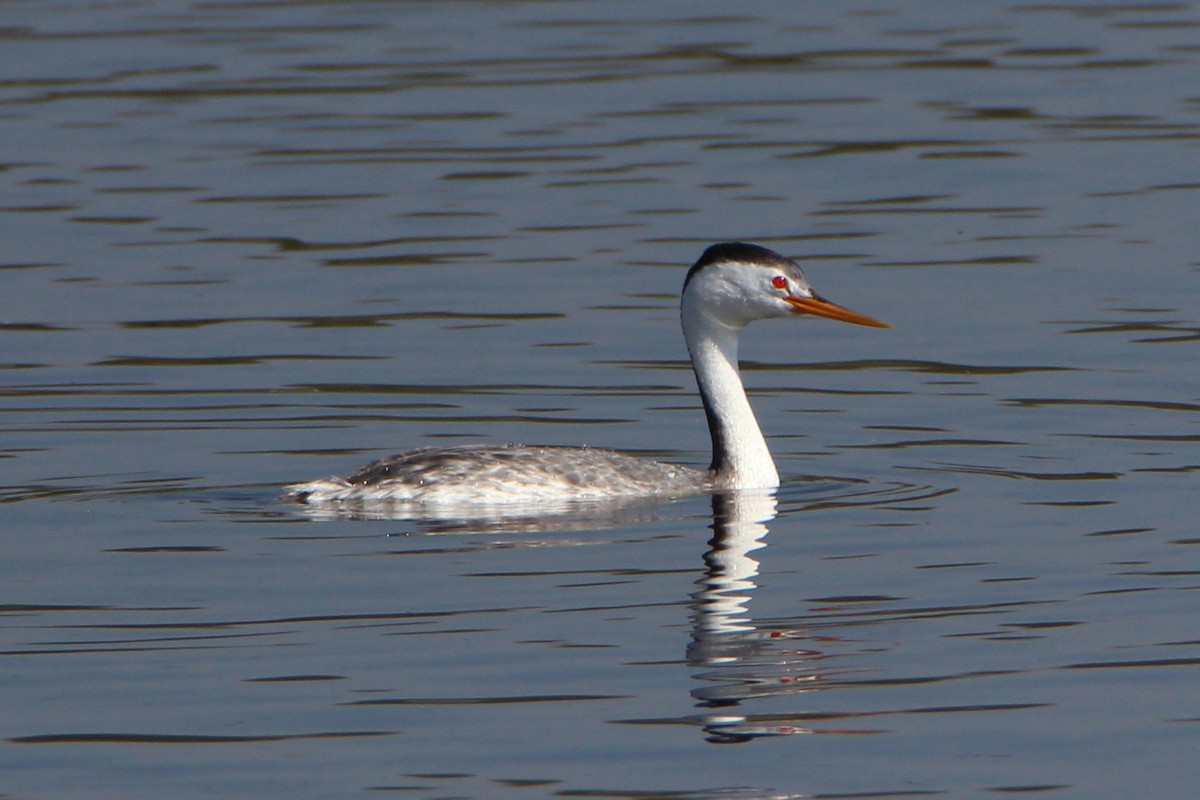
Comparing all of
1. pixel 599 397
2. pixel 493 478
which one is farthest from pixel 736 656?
pixel 599 397

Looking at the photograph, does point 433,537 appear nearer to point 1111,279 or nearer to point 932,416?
point 932,416

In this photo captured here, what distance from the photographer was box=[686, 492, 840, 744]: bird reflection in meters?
8.51

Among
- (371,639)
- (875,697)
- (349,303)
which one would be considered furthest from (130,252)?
(875,697)

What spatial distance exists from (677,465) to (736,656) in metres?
3.65

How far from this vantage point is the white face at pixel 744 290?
42.5 ft

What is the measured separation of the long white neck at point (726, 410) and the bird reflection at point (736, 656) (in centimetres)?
144

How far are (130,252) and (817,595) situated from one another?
33.3ft

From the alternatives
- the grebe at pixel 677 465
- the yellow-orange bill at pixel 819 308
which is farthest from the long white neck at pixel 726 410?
the yellow-orange bill at pixel 819 308

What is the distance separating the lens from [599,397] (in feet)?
48.5

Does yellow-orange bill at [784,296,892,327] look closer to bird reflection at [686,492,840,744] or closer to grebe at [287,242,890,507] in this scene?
grebe at [287,242,890,507]

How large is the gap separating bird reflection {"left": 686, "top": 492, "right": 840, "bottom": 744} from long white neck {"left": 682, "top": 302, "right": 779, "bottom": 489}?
1.44m

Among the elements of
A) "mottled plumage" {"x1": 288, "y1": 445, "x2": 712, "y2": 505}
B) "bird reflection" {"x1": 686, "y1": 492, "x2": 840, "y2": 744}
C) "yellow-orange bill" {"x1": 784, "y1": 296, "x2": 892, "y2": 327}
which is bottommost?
"bird reflection" {"x1": 686, "y1": 492, "x2": 840, "y2": 744}

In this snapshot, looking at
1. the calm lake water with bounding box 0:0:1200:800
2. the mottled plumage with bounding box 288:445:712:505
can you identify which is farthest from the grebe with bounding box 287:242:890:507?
the calm lake water with bounding box 0:0:1200:800

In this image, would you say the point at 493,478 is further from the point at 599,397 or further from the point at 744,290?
the point at 599,397
